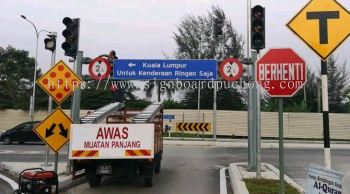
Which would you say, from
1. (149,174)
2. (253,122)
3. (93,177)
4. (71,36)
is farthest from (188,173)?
(71,36)

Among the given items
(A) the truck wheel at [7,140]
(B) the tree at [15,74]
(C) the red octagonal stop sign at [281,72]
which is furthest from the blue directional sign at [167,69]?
(B) the tree at [15,74]

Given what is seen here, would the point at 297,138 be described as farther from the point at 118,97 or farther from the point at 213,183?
the point at 213,183

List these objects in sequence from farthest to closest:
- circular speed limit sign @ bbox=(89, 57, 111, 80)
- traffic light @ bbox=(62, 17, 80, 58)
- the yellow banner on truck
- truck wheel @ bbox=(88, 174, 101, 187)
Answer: circular speed limit sign @ bbox=(89, 57, 111, 80) < traffic light @ bbox=(62, 17, 80, 58) < truck wheel @ bbox=(88, 174, 101, 187) < the yellow banner on truck

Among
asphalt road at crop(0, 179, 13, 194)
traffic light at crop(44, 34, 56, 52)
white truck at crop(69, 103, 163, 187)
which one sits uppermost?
traffic light at crop(44, 34, 56, 52)

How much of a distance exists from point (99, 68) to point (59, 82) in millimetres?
3305

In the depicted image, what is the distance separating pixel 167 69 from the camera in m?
17.4

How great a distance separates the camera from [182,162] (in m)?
19.9

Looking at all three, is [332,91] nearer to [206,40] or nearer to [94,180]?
[206,40]

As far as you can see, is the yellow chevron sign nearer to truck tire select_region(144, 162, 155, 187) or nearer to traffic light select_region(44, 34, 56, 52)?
traffic light select_region(44, 34, 56, 52)

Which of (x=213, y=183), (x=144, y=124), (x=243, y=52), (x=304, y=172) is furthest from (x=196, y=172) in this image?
(x=243, y=52)

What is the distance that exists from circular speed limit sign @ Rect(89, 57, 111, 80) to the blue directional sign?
0.32 m

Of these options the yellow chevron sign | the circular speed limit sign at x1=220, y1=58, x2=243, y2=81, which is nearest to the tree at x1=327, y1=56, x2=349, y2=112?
the yellow chevron sign

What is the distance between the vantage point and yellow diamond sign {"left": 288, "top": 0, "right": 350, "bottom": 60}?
749cm

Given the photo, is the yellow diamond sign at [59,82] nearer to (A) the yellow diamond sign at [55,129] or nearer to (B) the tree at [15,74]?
(A) the yellow diamond sign at [55,129]
